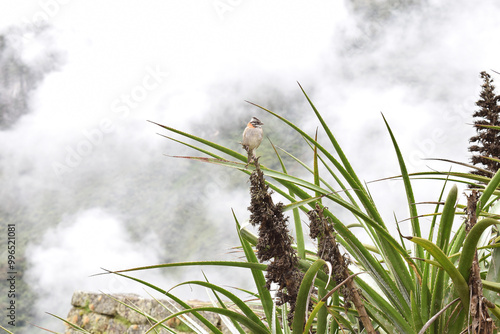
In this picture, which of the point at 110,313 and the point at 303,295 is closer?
the point at 303,295

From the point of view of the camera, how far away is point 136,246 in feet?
323

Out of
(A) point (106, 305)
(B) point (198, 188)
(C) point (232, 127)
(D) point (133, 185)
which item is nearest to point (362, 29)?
(C) point (232, 127)

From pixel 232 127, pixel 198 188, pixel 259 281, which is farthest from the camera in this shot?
pixel 198 188

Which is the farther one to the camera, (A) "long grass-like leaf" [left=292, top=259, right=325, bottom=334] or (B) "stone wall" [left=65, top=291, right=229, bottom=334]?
(B) "stone wall" [left=65, top=291, right=229, bottom=334]

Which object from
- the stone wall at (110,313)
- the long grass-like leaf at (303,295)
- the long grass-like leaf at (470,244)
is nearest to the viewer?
the long grass-like leaf at (470,244)

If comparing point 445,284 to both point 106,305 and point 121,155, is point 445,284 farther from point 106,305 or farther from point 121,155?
point 121,155

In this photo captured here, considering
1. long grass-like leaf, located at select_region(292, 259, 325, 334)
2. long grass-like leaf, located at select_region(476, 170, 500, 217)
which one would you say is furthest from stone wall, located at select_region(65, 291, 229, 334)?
long grass-like leaf, located at select_region(476, 170, 500, 217)

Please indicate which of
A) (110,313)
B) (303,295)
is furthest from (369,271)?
(110,313)

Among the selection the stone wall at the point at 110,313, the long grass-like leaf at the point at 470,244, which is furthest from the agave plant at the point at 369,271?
the stone wall at the point at 110,313

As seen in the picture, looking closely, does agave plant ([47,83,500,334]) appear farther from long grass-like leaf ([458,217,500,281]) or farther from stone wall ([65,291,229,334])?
stone wall ([65,291,229,334])

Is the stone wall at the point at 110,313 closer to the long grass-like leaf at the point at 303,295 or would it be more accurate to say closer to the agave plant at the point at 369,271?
the agave plant at the point at 369,271

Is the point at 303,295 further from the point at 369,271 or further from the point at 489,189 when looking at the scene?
the point at 489,189

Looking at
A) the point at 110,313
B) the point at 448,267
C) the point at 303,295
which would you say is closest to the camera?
the point at 448,267

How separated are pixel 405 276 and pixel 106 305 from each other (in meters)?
5.60
